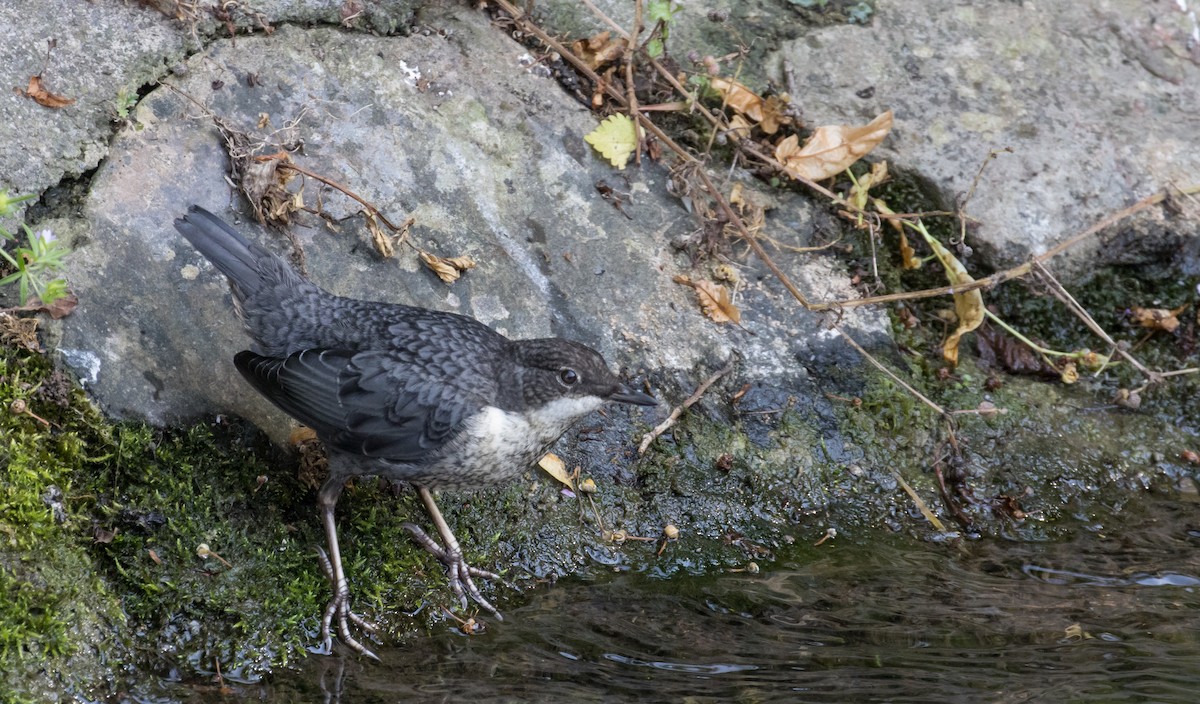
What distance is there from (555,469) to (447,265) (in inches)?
38.0

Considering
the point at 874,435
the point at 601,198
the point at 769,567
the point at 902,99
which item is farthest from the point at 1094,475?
the point at 601,198

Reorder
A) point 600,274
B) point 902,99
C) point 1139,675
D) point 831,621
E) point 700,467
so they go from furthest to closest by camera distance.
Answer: point 902,99 → point 600,274 → point 700,467 → point 831,621 → point 1139,675

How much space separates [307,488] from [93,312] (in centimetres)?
99

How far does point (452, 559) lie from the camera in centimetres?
408

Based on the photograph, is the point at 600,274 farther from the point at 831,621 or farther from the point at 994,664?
the point at 994,664

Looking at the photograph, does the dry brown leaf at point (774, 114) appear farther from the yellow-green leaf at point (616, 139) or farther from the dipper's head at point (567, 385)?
the dipper's head at point (567, 385)

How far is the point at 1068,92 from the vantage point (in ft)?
18.9

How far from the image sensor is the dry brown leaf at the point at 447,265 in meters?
4.59

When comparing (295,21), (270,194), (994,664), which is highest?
(295,21)

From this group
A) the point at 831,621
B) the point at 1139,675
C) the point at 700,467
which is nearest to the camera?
the point at 1139,675

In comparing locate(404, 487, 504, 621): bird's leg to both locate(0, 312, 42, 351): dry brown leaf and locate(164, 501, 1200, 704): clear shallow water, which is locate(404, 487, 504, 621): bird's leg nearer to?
locate(164, 501, 1200, 704): clear shallow water

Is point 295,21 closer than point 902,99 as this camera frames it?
Yes

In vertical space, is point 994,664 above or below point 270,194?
below

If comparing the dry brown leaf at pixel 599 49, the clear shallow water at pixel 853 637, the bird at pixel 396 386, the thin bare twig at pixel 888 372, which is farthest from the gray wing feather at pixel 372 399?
the dry brown leaf at pixel 599 49
